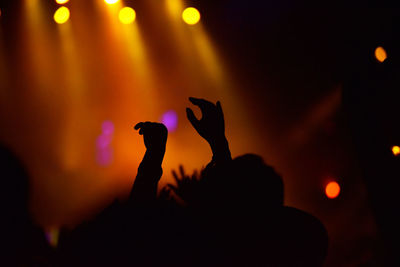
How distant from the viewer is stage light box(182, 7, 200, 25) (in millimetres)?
2531

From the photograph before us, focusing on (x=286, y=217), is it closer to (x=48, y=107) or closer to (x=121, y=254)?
(x=121, y=254)

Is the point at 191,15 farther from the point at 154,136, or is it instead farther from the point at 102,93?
the point at 154,136

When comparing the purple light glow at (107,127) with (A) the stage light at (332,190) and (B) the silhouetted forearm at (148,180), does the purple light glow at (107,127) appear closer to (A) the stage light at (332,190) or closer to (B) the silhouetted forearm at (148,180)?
(B) the silhouetted forearm at (148,180)

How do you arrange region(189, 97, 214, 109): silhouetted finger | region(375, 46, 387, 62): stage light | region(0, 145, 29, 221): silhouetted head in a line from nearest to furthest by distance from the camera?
region(189, 97, 214, 109): silhouetted finger → region(0, 145, 29, 221): silhouetted head → region(375, 46, 387, 62): stage light

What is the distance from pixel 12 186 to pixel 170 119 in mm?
1130

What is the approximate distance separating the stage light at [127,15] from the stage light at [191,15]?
0.41 meters

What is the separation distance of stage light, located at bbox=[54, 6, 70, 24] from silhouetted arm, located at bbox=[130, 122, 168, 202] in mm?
1724

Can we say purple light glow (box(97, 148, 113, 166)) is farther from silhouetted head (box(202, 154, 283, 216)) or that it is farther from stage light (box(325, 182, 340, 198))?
stage light (box(325, 182, 340, 198))

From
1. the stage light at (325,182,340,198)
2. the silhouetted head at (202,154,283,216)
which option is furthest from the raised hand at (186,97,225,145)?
the stage light at (325,182,340,198)

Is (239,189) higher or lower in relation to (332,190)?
lower

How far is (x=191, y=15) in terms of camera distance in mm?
2537

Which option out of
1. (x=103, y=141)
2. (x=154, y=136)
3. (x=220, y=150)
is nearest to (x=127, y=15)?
(x=103, y=141)

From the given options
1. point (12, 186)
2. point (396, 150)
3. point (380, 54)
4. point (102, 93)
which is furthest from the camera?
point (102, 93)

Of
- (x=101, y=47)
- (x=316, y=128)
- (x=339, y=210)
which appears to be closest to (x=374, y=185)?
(x=339, y=210)
